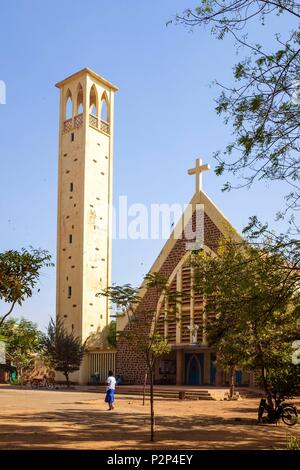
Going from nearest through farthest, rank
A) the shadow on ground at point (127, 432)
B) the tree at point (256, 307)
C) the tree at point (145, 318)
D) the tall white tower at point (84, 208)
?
1. the tree at point (256, 307)
2. the shadow on ground at point (127, 432)
3. the tree at point (145, 318)
4. the tall white tower at point (84, 208)

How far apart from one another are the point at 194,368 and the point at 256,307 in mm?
24893

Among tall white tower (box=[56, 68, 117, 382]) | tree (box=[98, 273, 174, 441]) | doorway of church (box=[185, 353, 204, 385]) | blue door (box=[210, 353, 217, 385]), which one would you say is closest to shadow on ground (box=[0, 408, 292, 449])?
tree (box=[98, 273, 174, 441])

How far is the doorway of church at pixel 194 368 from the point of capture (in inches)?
1375

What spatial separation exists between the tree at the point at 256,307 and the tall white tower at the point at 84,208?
22.6 metres

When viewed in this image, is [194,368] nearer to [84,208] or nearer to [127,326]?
[127,326]

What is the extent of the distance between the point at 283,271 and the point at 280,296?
520 mm

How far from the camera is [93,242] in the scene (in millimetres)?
40969

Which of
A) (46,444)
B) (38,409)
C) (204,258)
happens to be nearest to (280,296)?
(46,444)

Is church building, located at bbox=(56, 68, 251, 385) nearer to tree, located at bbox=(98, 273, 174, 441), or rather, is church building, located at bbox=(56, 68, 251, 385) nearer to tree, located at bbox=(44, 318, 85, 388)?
tree, located at bbox=(44, 318, 85, 388)

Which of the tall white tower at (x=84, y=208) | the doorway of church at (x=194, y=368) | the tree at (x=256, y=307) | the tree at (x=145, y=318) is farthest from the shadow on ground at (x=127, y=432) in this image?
the tall white tower at (x=84, y=208)

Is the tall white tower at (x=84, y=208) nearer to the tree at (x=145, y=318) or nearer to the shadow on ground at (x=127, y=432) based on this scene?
the shadow on ground at (x=127, y=432)

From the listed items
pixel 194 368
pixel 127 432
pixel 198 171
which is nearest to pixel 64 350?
pixel 194 368

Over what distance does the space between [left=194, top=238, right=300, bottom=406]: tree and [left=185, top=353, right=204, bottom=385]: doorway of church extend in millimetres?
16628

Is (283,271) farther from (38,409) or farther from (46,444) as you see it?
(38,409)
